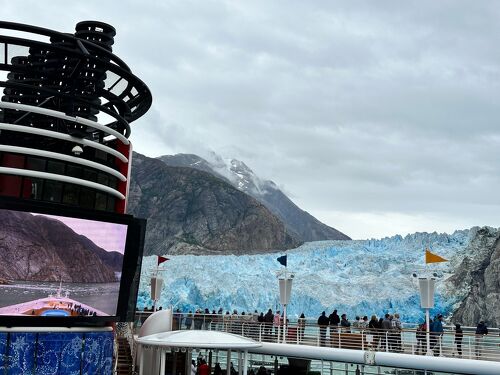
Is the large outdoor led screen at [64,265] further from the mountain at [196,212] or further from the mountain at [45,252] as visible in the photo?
the mountain at [196,212]

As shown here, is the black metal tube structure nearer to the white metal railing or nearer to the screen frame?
the screen frame

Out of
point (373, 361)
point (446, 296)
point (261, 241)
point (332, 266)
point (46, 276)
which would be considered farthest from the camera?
point (261, 241)

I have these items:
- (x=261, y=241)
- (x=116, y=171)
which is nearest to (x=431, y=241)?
(x=116, y=171)

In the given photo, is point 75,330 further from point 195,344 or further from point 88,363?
point 195,344

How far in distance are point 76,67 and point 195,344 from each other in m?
9.48

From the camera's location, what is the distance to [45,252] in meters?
18.1

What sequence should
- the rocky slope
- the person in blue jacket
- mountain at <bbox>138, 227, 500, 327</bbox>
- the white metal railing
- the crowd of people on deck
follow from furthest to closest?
mountain at <bbox>138, 227, 500, 327</bbox>, the rocky slope, the crowd of people on deck, the person in blue jacket, the white metal railing

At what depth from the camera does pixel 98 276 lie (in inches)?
757

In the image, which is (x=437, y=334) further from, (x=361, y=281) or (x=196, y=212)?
(x=196, y=212)

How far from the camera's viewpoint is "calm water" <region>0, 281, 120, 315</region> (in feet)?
56.2

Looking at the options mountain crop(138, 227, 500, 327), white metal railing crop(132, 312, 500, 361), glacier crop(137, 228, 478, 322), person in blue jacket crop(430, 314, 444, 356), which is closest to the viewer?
white metal railing crop(132, 312, 500, 361)

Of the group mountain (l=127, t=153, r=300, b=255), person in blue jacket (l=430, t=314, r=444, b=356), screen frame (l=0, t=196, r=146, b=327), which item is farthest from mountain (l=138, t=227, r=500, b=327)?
mountain (l=127, t=153, r=300, b=255)

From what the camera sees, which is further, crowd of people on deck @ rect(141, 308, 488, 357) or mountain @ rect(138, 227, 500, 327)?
mountain @ rect(138, 227, 500, 327)

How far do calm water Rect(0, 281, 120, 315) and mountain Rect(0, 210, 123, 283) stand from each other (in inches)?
7.5
